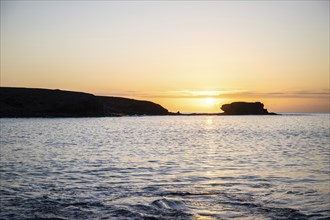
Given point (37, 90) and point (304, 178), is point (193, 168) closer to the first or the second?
point (304, 178)

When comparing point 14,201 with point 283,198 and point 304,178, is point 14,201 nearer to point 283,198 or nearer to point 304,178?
point 283,198

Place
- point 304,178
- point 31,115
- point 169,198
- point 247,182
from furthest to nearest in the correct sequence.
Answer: point 31,115
point 304,178
point 247,182
point 169,198

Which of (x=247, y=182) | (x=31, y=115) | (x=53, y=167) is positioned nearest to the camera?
(x=247, y=182)

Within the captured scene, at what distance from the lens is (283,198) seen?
15.8 meters

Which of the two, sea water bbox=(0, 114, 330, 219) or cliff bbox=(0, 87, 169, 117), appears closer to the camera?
sea water bbox=(0, 114, 330, 219)

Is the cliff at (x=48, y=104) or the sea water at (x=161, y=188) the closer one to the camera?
the sea water at (x=161, y=188)

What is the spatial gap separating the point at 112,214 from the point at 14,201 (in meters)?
4.74

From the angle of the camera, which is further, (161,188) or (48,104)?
(48,104)

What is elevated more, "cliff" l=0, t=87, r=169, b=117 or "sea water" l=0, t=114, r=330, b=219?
"cliff" l=0, t=87, r=169, b=117

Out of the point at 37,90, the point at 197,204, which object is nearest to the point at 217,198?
the point at 197,204

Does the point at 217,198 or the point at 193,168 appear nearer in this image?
the point at 217,198

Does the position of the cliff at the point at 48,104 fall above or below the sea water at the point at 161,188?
above

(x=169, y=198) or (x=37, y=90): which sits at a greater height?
(x=37, y=90)

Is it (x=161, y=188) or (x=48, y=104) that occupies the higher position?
(x=48, y=104)
